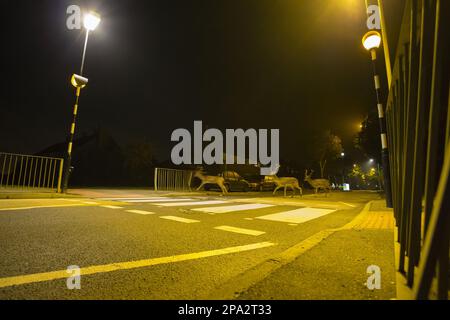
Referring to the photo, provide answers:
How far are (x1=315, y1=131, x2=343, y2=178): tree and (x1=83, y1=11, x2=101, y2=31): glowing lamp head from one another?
3730 centimetres

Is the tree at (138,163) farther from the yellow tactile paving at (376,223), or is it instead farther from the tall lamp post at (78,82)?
the yellow tactile paving at (376,223)

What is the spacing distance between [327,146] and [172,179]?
31739mm

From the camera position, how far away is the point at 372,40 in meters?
6.88

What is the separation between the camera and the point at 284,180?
587 inches

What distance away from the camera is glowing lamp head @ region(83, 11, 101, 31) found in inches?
386

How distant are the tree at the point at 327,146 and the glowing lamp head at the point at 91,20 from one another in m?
37.3

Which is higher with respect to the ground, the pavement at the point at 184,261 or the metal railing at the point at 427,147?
the metal railing at the point at 427,147

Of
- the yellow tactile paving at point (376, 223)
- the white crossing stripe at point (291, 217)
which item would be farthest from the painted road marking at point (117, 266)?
the white crossing stripe at point (291, 217)

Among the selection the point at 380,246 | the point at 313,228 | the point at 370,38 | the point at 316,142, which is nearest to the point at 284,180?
the point at 370,38

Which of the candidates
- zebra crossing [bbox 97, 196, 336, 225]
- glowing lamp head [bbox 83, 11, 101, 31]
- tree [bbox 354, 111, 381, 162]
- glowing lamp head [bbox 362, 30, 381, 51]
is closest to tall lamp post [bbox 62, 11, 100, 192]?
glowing lamp head [bbox 83, 11, 101, 31]

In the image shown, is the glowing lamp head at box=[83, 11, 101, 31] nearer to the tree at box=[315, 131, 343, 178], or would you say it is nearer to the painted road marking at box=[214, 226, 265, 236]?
the painted road marking at box=[214, 226, 265, 236]

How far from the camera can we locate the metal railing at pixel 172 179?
615 inches

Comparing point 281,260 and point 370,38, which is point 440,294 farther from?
point 370,38

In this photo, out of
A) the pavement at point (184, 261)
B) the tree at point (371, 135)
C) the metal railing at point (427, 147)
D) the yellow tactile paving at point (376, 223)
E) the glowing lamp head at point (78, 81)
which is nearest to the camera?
the metal railing at point (427, 147)
